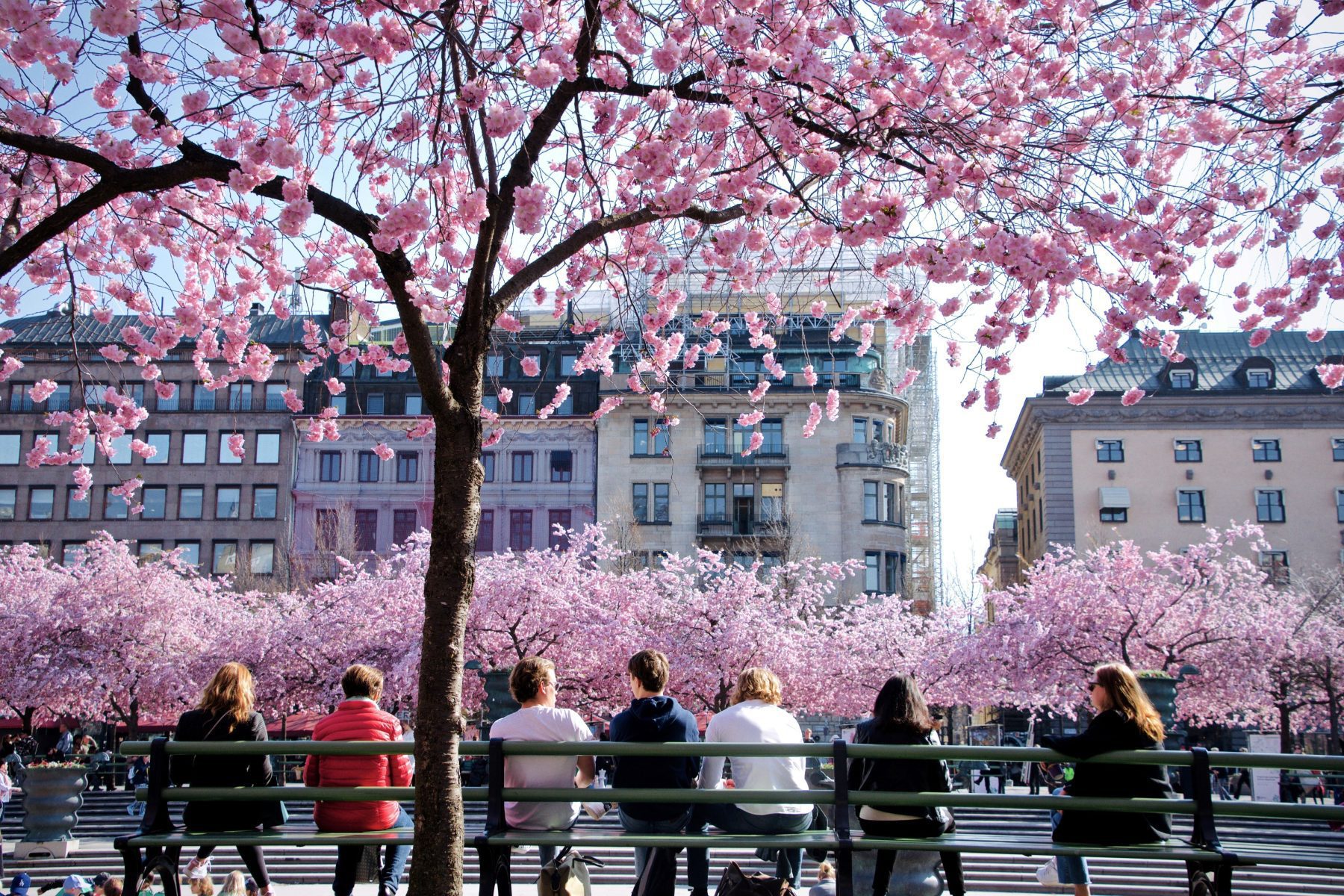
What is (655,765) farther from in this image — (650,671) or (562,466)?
(562,466)

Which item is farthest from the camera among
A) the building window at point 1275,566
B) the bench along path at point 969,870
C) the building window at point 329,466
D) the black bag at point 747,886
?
the building window at point 329,466

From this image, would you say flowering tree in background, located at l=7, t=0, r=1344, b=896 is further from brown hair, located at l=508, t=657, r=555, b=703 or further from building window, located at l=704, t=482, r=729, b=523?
building window, located at l=704, t=482, r=729, b=523

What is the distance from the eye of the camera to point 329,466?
58.4 meters

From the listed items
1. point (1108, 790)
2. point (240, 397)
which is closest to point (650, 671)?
point (1108, 790)

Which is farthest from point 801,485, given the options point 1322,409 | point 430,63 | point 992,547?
point 430,63

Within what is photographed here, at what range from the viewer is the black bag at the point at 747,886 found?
20.2ft

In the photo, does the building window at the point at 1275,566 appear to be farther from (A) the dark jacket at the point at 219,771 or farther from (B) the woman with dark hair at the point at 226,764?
(A) the dark jacket at the point at 219,771

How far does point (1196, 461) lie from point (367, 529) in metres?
35.7

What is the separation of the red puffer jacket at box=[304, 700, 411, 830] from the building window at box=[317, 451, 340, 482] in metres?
52.2

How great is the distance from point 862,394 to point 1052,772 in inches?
984

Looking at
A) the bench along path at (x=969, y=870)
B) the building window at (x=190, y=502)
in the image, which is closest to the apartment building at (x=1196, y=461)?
the bench along path at (x=969, y=870)

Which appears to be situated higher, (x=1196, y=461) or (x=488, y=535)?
(x=1196, y=461)

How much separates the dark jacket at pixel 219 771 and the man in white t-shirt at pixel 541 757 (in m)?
1.34

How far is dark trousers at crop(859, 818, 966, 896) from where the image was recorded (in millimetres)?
6535
